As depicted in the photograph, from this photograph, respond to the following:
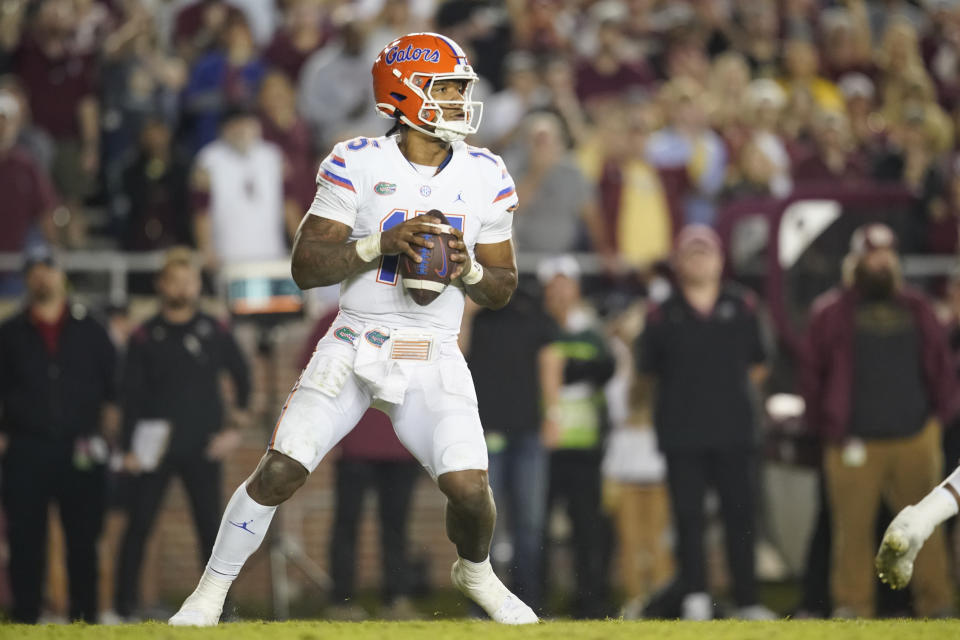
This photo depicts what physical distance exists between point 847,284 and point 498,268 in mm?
4021

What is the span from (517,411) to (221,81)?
4010 millimetres

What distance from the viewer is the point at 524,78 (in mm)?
12289

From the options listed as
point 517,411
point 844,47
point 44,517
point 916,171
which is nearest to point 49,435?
point 44,517

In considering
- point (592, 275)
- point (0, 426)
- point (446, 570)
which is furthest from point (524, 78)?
point (0, 426)

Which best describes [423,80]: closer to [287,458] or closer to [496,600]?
[287,458]

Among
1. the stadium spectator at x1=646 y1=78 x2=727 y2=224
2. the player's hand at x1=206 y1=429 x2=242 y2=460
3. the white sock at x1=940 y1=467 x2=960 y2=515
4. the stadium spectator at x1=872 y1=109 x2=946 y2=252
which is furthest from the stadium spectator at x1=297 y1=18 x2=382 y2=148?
the white sock at x1=940 y1=467 x2=960 y2=515

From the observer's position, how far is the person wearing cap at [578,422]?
32.6 feet

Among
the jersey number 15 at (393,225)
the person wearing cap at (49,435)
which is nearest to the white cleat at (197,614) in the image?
the jersey number 15 at (393,225)

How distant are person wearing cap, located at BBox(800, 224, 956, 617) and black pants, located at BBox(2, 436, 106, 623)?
4396mm

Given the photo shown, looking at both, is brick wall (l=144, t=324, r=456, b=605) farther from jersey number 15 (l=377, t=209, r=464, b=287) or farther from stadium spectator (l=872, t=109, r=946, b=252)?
jersey number 15 (l=377, t=209, r=464, b=287)

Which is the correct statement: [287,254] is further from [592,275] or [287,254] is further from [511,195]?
[511,195]

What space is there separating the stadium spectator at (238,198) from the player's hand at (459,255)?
17.6 ft

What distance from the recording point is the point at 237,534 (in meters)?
5.89

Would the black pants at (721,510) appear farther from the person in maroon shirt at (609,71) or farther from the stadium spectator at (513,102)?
the person in maroon shirt at (609,71)
